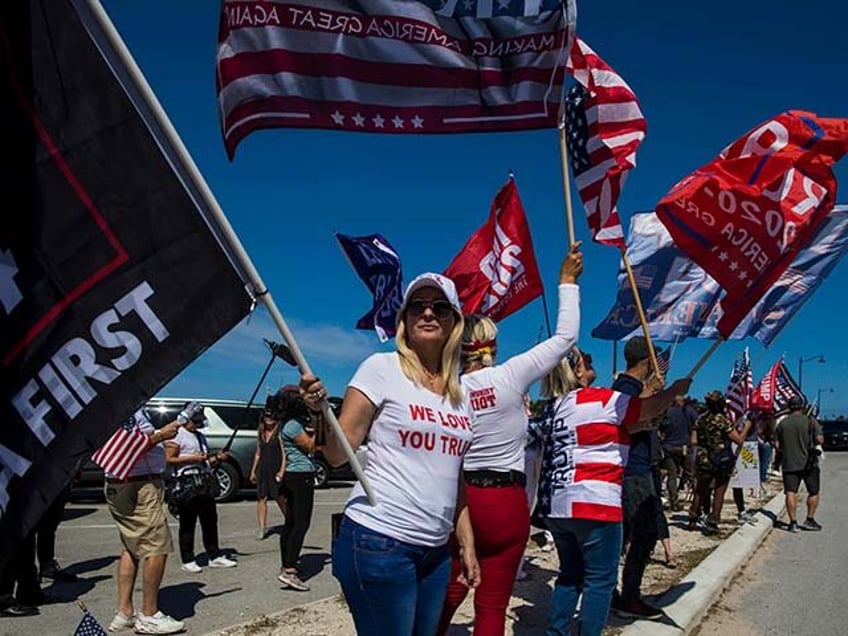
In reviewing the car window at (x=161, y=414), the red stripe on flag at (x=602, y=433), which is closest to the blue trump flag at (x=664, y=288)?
the red stripe on flag at (x=602, y=433)

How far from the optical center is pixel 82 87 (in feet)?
6.63

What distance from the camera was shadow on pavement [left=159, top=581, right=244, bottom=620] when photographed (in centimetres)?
609

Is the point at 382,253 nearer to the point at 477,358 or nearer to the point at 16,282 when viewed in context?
the point at 477,358

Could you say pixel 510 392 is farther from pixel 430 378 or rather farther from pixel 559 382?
pixel 559 382

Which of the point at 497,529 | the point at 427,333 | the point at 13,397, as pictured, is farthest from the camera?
the point at 497,529

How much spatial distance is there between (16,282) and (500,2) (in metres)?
2.74

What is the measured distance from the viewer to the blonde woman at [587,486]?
410 centimetres

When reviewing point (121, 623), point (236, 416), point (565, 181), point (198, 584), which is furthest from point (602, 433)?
A: point (236, 416)

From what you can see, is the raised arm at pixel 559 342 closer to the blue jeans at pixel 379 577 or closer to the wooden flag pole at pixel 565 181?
the wooden flag pole at pixel 565 181

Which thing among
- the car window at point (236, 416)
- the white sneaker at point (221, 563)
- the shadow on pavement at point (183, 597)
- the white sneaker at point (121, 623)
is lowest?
the white sneaker at point (221, 563)

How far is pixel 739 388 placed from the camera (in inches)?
564

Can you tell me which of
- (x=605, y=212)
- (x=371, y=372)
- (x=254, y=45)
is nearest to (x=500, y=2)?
(x=254, y=45)

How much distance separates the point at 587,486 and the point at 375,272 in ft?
16.4

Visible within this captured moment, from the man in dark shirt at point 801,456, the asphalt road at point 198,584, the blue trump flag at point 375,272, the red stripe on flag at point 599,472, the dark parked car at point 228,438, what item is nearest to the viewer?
the red stripe on flag at point 599,472
